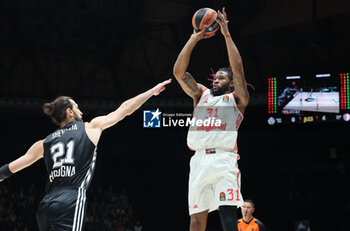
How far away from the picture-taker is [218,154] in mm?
4840

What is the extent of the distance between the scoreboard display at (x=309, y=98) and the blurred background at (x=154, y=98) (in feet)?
3.32

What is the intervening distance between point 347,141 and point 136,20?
25.9 feet

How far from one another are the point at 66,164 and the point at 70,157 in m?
0.07

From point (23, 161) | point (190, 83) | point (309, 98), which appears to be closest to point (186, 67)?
point (190, 83)

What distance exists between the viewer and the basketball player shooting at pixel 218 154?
15.3 feet

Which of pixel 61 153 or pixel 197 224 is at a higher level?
pixel 61 153

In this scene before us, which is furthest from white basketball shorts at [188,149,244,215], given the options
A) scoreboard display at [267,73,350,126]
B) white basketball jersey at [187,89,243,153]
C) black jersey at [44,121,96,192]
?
scoreboard display at [267,73,350,126]

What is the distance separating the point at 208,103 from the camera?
5121mm

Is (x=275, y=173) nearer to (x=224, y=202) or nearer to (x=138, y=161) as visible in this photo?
(x=138, y=161)

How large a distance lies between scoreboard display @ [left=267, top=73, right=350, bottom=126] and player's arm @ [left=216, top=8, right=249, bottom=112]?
8.16m

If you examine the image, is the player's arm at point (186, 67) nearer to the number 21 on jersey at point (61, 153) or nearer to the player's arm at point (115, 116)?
the player's arm at point (115, 116)

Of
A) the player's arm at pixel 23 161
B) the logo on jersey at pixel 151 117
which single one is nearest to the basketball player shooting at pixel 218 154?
the player's arm at pixel 23 161

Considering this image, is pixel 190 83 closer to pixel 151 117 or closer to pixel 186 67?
pixel 186 67

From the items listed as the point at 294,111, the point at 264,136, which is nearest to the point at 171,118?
the point at 264,136
